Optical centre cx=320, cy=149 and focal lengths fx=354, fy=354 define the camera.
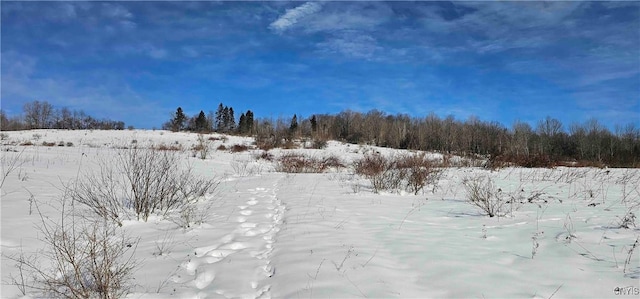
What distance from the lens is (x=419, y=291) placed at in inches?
119

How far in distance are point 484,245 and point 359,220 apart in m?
2.23

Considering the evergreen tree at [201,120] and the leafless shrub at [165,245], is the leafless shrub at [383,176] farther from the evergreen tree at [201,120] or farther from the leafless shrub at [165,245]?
the evergreen tree at [201,120]

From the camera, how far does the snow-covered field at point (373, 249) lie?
10.2 feet

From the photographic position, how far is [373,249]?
4.26 meters

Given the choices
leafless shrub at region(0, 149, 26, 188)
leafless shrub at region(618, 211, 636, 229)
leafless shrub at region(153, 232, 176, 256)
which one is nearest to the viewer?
leafless shrub at region(153, 232, 176, 256)

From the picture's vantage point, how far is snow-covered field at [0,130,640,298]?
3.10 m

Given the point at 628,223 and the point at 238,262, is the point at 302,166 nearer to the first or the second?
the point at 238,262

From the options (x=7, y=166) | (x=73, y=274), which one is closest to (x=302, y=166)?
(x=7, y=166)

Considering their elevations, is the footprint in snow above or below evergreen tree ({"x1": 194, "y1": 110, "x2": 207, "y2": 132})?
below

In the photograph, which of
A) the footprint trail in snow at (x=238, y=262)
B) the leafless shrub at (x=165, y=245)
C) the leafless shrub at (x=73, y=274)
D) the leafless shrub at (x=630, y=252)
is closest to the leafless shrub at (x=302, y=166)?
the footprint trail in snow at (x=238, y=262)

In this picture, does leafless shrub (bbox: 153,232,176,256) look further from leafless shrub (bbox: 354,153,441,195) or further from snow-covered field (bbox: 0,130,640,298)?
leafless shrub (bbox: 354,153,441,195)

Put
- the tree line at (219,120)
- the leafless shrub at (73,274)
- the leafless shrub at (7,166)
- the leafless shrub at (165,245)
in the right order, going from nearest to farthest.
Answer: the leafless shrub at (73,274), the leafless shrub at (165,245), the leafless shrub at (7,166), the tree line at (219,120)

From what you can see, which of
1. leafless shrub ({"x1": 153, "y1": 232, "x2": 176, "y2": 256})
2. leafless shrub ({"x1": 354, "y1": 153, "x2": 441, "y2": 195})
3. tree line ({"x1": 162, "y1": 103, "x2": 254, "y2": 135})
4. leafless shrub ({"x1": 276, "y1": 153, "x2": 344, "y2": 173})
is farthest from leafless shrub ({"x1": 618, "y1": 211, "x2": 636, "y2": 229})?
tree line ({"x1": 162, "y1": 103, "x2": 254, "y2": 135})


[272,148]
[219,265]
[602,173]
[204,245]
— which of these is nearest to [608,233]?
[219,265]
